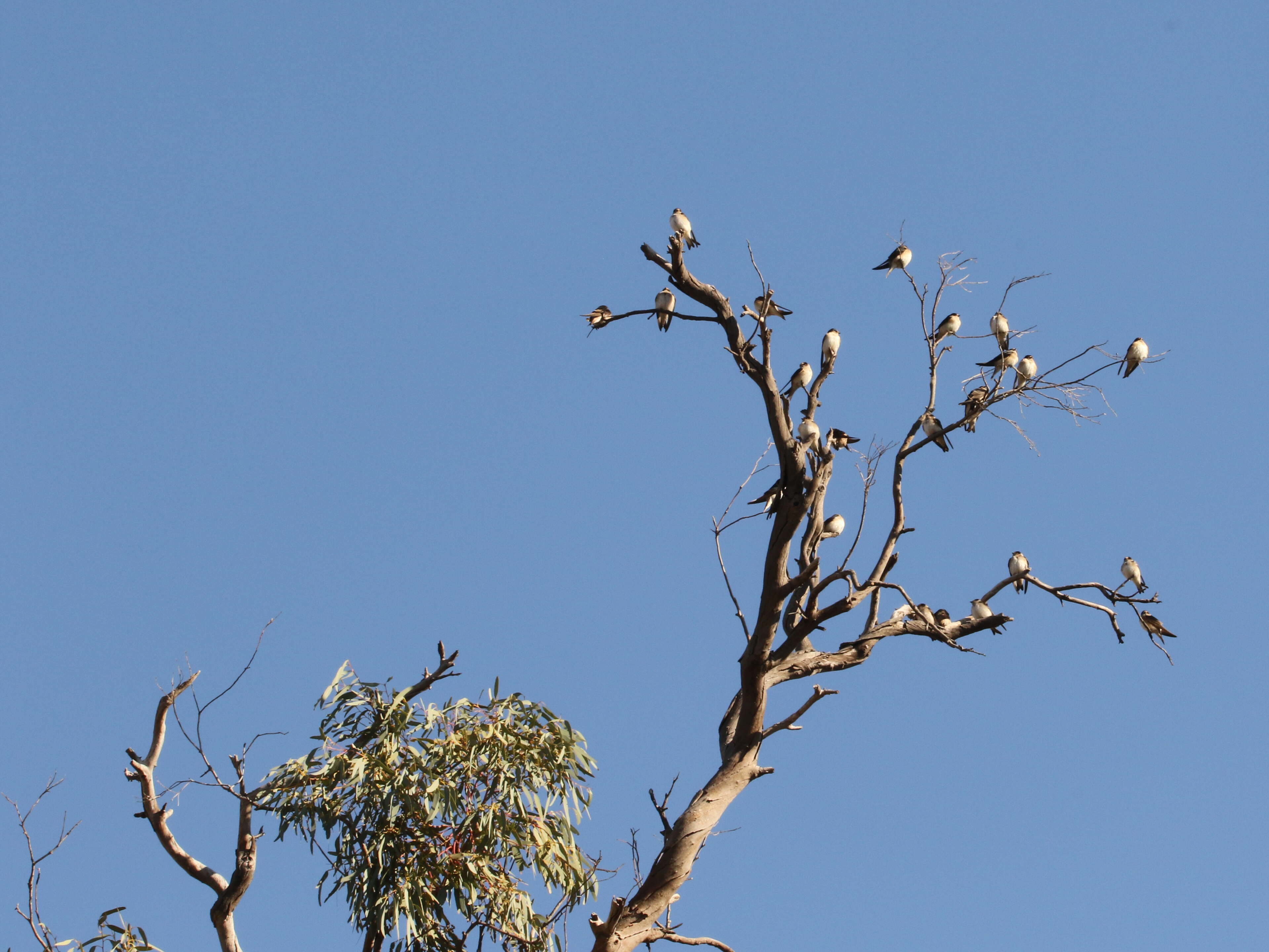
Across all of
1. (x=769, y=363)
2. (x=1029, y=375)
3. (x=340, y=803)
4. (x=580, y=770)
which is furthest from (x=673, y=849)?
(x=1029, y=375)

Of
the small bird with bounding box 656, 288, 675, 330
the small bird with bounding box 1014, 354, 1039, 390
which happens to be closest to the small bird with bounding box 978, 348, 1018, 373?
the small bird with bounding box 1014, 354, 1039, 390

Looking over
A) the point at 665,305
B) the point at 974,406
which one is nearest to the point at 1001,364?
the point at 974,406

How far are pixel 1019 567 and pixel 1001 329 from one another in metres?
1.48

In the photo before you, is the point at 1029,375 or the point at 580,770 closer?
the point at 580,770

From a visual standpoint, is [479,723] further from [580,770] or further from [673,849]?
[673,849]

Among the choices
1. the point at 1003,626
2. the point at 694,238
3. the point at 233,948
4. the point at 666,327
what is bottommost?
the point at 233,948

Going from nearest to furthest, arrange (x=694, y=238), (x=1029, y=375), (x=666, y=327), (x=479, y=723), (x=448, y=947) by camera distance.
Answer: (x=448, y=947) → (x=479, y=723) → (x=1029, y=375) → (x=666, y=327) → (x=694, y=238)

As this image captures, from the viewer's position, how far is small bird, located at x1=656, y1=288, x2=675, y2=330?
750cm

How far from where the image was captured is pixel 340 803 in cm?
544

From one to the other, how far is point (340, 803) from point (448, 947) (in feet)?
2.49

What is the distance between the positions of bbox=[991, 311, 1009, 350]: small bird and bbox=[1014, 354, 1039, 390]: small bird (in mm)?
141

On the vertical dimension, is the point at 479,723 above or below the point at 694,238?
below

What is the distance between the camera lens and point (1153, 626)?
6.12 meters

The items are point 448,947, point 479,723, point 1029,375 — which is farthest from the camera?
point 1029,375
